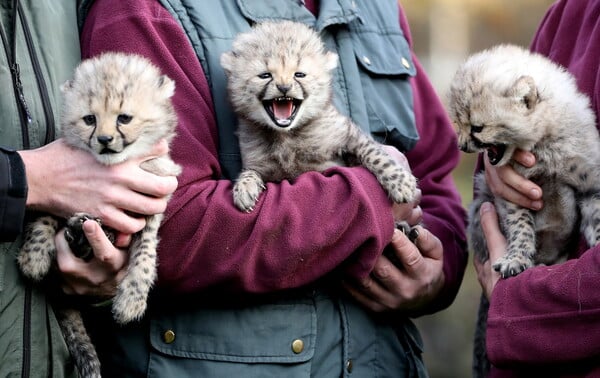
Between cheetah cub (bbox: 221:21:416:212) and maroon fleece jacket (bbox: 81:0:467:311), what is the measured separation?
6.1 inches

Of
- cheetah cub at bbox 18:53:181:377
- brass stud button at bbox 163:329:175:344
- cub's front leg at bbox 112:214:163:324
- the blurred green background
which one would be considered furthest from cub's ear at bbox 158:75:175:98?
the blurred green background

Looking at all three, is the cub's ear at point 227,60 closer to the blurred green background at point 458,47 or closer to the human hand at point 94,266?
the human hand at point 94,266

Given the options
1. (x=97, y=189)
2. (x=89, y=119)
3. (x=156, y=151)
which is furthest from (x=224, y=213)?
(x=89, y=119)

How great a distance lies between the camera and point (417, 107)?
13.6 ft

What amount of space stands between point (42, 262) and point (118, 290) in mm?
268

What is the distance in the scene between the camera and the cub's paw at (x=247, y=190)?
126 inches

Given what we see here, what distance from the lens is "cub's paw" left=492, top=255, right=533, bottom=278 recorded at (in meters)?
3.40

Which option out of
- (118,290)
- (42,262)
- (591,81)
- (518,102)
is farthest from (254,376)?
(591,81)

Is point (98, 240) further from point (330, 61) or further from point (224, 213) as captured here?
point (330, 61)

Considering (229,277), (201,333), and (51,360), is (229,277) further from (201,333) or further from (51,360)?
(51,360)

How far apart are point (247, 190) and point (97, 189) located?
0.51 metres

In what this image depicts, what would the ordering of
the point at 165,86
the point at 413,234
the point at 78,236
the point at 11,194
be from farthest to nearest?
the point at 413,234
the point at 165,86
the point at 78,236
the point at 11,194

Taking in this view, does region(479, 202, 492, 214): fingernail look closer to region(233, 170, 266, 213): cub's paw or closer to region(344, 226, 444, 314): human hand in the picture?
region(344, 226, 444, 314): human hand

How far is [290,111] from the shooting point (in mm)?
3611
